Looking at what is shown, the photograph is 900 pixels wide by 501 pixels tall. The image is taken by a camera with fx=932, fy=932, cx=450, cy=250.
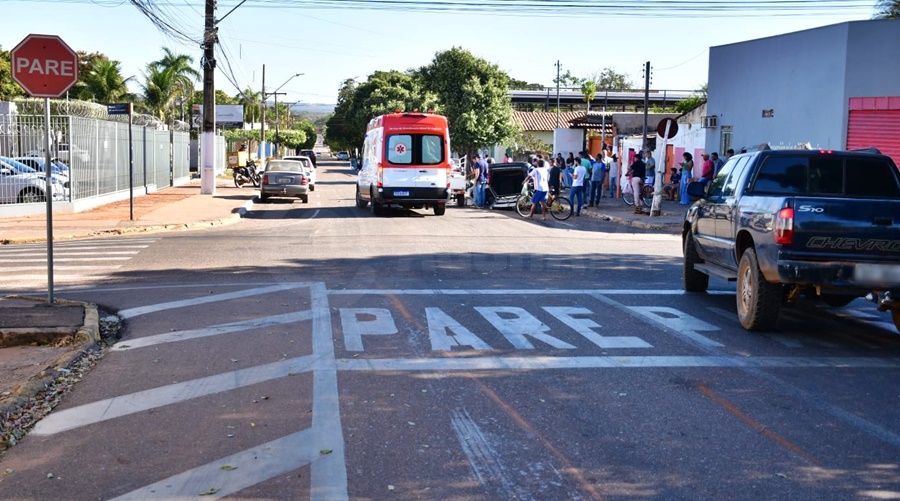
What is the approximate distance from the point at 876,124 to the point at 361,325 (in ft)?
61.5

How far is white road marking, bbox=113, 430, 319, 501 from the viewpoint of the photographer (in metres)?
4.97

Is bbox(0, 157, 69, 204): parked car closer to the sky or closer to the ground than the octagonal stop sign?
closer to the ground

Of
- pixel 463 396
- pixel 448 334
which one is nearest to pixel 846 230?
pixel 448 334

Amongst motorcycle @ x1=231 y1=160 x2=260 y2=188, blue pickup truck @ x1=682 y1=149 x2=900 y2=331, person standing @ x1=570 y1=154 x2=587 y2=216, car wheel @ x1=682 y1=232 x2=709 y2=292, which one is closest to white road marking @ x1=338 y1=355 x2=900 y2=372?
blue pickup truck @ x1=682 y1=149 x2=900 y2=331

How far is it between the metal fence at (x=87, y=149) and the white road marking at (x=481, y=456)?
1871cm

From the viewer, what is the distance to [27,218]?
2312cm

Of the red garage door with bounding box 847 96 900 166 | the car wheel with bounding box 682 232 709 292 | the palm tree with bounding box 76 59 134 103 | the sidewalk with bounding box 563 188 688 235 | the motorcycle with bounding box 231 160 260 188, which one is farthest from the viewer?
the palm tree with bounding box 76 59 134 103

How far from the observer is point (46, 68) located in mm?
10375

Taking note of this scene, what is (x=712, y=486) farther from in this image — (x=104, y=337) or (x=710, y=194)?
(x=710, y=194)

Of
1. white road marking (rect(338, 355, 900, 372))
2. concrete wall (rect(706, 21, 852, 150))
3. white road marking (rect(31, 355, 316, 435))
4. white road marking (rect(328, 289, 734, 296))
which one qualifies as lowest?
white road marking (rect(31, 355, 316, 435))

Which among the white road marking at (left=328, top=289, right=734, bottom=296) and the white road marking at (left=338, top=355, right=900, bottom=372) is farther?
the white road marking at (left=328, top=289, right=734, bottom=296)

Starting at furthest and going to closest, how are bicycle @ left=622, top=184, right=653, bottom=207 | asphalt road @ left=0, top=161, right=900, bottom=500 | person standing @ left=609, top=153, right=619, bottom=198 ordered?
person standing @ left=609, top=153, right=619, bottom=198 < bicycle @ left=622, top=184, right=653, bottom=207 < asphalt road @ left=0, top=161, right=900, bottom=500

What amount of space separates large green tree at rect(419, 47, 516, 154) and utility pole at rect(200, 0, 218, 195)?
70.9 ft

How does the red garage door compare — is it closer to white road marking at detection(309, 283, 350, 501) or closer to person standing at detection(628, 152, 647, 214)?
person standing at detection(628, 152, 647, 214)
